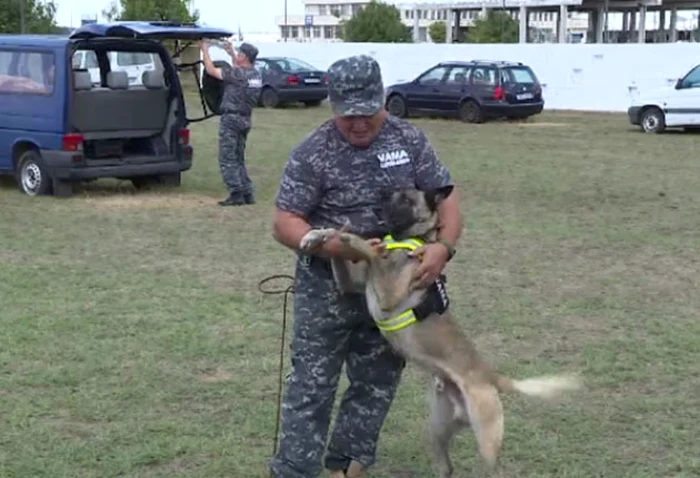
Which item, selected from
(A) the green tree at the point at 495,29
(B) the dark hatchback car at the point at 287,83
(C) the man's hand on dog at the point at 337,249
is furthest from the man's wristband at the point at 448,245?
(A) the green tree at the point at 495,29

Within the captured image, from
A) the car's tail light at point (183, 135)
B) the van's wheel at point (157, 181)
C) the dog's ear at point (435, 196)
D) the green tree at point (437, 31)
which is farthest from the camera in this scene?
the green tree at point (437, 31)

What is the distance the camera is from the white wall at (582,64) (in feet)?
95.2

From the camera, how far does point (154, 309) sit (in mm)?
7133

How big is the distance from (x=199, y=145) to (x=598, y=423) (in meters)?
14.2

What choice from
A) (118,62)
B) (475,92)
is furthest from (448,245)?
(475,92)

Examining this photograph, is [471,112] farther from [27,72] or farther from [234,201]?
[27,72]

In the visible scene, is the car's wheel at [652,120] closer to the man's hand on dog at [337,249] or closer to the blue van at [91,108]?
the blue van at [91,108]

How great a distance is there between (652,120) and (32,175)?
14178 mm

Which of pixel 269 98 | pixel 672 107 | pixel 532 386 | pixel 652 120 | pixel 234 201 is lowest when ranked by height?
pixel 269 98

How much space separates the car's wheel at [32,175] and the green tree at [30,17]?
2626 cm

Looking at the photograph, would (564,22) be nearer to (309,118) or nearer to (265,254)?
(309,118)

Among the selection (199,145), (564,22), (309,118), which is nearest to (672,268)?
(199,145)

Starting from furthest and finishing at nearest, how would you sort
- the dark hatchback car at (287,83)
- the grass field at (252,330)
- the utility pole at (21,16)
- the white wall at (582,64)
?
the utility pole at (21,16) → the dark hatchback car at (287,83) → the white wall at (582,64) → the grass field at (252,330)

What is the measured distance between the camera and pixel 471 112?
25.3 metres
